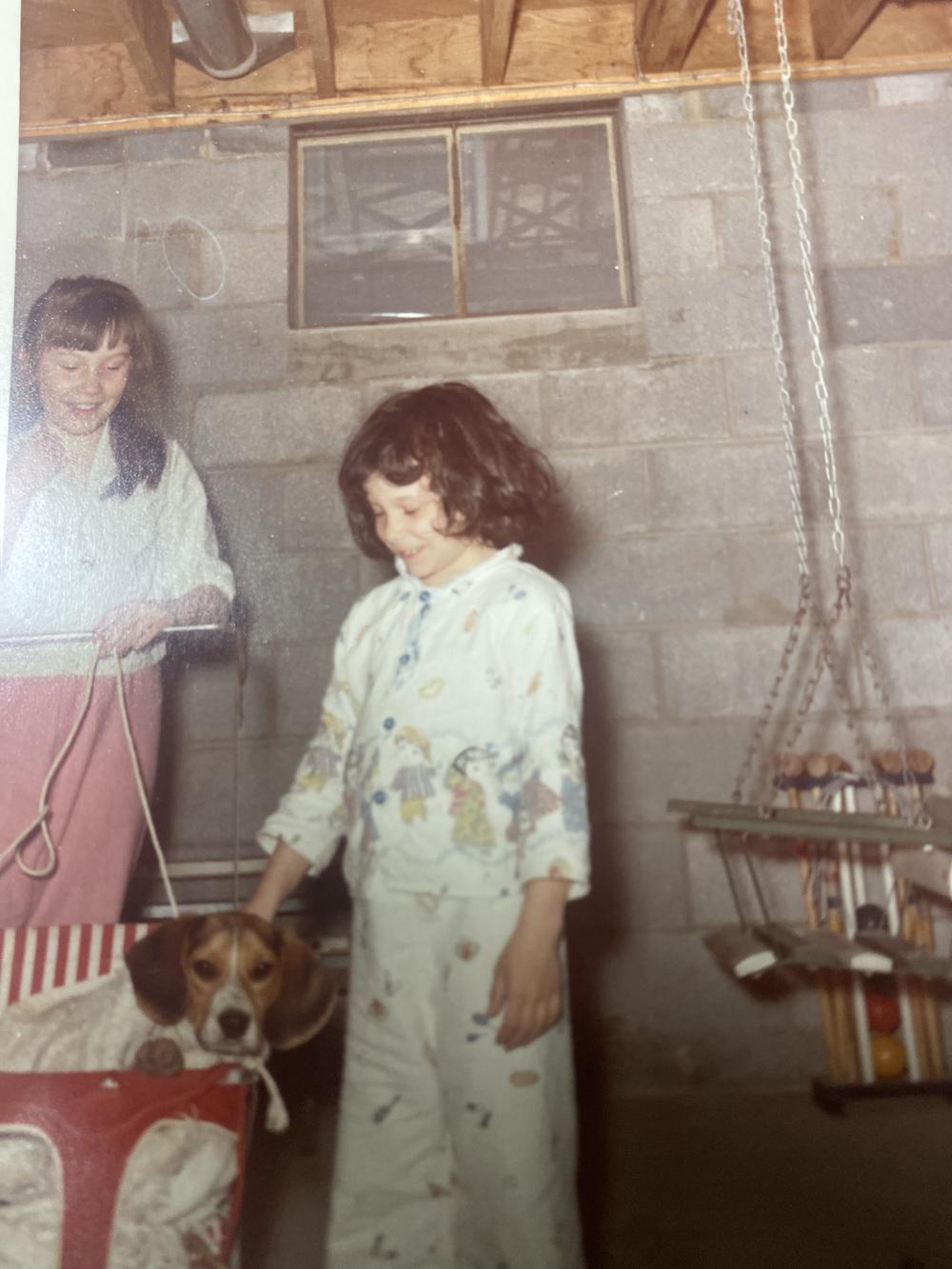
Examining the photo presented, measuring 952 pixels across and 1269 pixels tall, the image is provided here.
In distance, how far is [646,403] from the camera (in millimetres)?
1004

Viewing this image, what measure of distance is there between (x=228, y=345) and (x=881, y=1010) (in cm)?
96

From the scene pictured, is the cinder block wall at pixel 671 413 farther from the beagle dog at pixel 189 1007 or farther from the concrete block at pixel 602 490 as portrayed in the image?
the beagle dog at pixel 189 1007

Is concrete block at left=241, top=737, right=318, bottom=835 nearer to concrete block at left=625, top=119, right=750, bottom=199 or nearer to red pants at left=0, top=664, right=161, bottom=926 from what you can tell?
red pants at left=0, top=664, right=161, bottom=926

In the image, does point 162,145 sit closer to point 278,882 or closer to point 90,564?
point 90,564

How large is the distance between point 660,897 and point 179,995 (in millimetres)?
494

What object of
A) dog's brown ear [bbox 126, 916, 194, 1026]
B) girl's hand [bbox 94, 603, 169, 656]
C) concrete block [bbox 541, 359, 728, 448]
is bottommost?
dog's brown ear [bbox 126, 916, 194, 1026]

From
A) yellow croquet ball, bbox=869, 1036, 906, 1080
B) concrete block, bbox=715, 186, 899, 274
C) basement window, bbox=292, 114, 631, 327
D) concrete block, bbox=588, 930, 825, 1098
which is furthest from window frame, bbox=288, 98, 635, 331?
yellow croquet ball, bbox=869, 1036, 906, 1080

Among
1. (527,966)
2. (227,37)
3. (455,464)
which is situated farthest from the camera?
(227,37)

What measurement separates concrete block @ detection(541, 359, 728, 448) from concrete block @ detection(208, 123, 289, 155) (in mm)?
360

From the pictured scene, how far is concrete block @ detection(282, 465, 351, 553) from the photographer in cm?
83

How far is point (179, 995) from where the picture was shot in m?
0.71

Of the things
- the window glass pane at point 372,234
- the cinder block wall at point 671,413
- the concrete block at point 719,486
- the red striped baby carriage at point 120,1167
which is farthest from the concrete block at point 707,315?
the red striped baby carriage at point 120,1167

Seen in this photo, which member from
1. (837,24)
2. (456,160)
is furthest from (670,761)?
(837,24)

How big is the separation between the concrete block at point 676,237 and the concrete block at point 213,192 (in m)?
0.37
